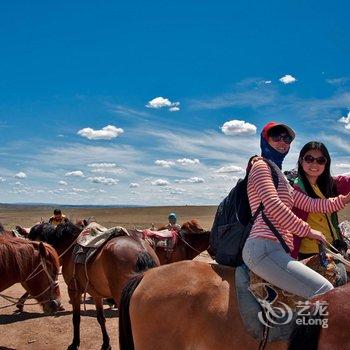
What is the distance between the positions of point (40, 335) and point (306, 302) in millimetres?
6985

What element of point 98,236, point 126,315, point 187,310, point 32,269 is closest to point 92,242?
point 98,236

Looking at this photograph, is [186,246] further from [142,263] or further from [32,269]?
[142,263]

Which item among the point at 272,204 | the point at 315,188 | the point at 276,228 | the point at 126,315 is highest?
the point at 315,188

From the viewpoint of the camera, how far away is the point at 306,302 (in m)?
3.06

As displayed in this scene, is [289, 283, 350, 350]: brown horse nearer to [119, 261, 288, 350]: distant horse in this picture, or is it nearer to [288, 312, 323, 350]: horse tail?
[288, 312, 323, 350]: horse tail

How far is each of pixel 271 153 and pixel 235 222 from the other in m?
0.66

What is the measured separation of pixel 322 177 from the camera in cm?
423

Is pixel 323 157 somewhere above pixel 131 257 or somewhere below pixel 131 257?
above

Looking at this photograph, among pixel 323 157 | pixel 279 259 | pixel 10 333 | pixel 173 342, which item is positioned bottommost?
pixel 10 333

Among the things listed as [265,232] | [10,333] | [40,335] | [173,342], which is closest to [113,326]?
[40,335]

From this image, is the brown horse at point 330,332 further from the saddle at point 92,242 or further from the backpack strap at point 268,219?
the saddle at point 92,242

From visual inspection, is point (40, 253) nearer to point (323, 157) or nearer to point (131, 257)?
point (131, 257)

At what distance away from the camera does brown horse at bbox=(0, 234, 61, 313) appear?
7.12 meters

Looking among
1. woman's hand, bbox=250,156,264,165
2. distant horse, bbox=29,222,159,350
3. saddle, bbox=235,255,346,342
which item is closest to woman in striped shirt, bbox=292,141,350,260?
saddle, bbox=235,255,346,342
